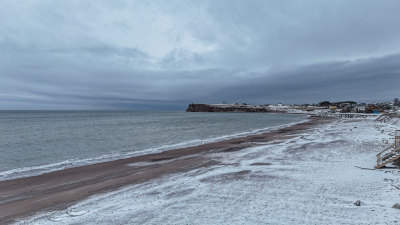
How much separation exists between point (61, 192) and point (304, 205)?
11.5m

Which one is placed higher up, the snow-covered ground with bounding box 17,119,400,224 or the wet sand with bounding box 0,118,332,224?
the snow-covered ground with bounding box 17,119,400,224

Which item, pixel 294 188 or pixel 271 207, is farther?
pixel 294 188

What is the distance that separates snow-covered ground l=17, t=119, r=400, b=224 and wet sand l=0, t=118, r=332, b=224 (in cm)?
123

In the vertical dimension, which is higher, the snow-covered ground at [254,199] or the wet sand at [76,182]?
the snow-covered ground at [254,199]

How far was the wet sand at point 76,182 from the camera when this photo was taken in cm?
1048

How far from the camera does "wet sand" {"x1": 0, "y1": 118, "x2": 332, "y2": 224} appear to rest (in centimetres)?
1048

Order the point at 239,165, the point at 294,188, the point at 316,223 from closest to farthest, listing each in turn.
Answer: the point at 316,223 → the point at 294,188 → the point at 239,165

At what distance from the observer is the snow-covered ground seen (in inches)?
318

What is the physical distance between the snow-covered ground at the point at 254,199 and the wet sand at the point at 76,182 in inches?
48.5

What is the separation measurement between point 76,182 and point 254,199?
34.7 feet

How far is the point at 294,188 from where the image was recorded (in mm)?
10977

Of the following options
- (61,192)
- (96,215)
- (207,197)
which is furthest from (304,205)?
(61,192)

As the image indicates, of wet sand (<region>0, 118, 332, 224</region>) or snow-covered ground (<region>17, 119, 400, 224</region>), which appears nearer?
snow-covered ground (<region>17, 119, 400, 224</region>)

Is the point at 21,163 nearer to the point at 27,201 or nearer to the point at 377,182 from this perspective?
the point at 27,201
